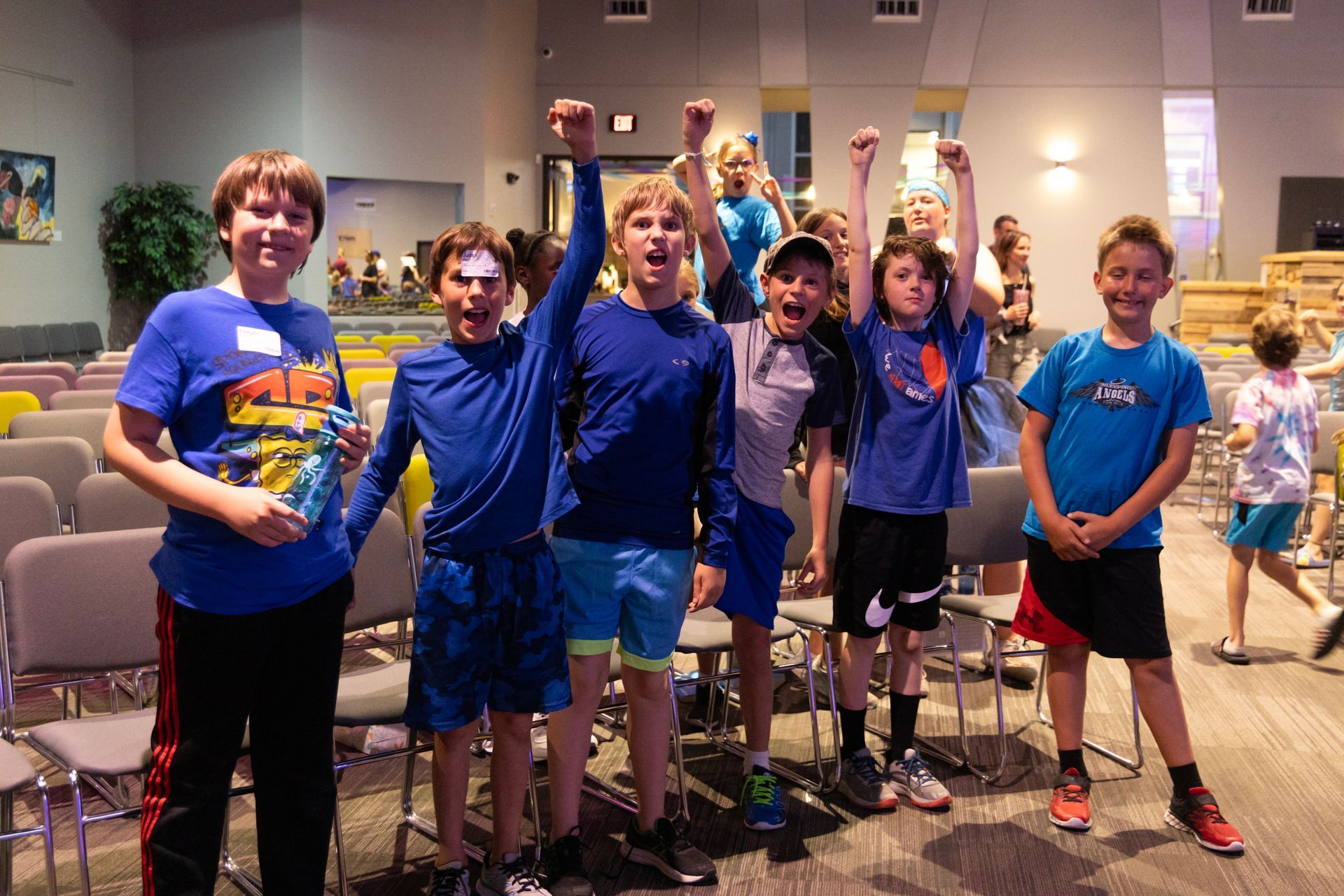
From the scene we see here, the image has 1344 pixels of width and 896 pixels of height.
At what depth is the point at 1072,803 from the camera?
2930 mm

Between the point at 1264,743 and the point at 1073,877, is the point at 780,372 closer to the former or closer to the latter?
the point at 1073,877

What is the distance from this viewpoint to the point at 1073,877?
104 inches

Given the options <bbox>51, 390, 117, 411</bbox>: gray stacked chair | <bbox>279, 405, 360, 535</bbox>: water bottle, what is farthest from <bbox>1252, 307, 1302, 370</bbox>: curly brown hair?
<bbox>51, 390, 117, 411</bbox>: gray stacked chair

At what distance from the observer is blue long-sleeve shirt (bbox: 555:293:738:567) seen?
2.43m

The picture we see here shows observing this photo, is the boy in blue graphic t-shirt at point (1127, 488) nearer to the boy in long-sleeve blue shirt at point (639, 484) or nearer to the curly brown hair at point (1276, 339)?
the boy in long-sleeve blue shirt at point (639, 484)

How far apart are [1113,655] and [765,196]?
198 centimetres

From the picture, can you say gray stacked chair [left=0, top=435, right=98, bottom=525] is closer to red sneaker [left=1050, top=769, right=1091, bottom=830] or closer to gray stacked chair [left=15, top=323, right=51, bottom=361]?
red sneaker [left=1050, top=769, right=1091, bottom=830]

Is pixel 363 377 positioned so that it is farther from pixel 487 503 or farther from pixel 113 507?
pixel 487 503

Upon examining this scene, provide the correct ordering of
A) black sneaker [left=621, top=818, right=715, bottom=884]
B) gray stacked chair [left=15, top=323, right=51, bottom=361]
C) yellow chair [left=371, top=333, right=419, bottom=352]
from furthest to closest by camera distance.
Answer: gray stacked chair [left=15, top=323, right=51, bottom=361] → yellow chair [left=371, top=333, right=419, bottom=352] → black sneaker [left=621, top=818, right=715, bottom=884]

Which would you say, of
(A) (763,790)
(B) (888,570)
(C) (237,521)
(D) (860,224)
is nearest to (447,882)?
(A) (763,790)

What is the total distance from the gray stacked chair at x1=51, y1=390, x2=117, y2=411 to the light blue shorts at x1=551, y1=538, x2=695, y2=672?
3426 mm

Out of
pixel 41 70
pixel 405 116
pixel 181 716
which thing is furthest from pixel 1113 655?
pixel 41 70

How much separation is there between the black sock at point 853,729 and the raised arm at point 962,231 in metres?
1.15

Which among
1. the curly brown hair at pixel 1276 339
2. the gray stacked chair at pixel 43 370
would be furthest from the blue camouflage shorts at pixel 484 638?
the gray stacked chair at pixel 43 370
